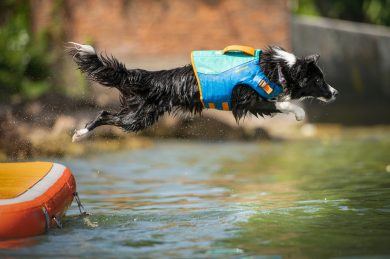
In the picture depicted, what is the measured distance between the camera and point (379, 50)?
63.2ft

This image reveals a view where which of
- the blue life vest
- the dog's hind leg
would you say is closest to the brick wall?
the dog's hind leg

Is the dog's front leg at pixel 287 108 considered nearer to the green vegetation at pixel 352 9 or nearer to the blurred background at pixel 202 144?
the blurred background at pixel 202 144

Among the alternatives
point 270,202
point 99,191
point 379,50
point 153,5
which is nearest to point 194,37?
point 153,5

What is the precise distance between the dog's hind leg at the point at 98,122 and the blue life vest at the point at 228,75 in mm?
962

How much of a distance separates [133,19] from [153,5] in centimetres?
56

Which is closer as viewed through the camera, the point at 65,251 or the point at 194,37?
the point at 65,251

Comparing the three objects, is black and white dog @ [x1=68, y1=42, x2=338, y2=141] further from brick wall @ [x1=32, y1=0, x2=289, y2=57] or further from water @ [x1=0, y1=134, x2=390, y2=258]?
brick wall @ [x1=32, y1=0, x2=289, y2=57]

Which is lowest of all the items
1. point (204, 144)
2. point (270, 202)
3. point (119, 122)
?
point (204, 144)

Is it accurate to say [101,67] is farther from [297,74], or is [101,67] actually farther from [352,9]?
[352,9]

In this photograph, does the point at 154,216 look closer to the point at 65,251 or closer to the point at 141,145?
the point at 65,251

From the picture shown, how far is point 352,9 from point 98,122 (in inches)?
805

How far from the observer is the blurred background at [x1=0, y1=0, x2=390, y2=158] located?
17.4m

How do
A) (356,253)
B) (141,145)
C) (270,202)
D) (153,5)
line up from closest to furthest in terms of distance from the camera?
(356,253)
(270,202)
(141,145)
(153,5)

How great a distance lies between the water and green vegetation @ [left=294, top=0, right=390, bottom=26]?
42.5 feet
